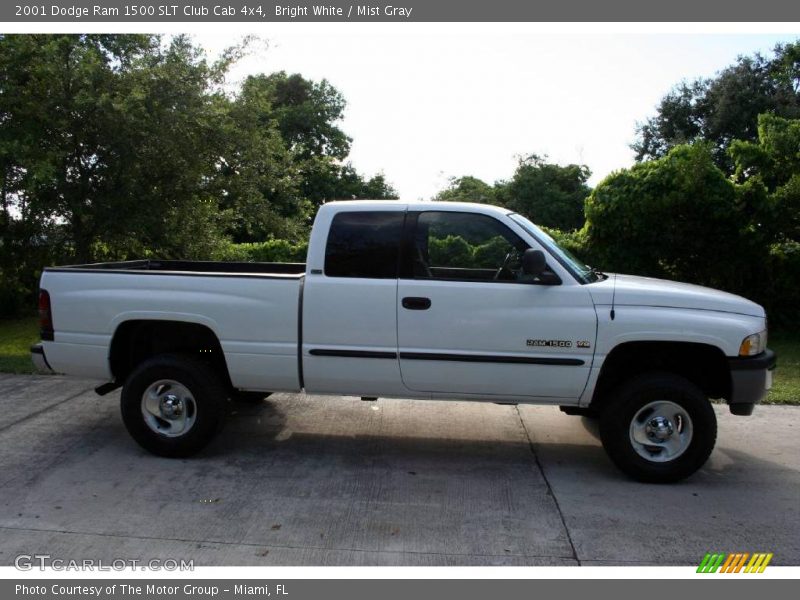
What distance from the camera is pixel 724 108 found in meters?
27.5

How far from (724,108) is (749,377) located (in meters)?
26.1

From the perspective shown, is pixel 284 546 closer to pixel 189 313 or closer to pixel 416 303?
pixel 416 303

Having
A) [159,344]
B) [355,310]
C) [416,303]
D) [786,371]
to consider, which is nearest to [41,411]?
[159,344]

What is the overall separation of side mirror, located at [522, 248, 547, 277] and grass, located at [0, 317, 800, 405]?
→ 12.7ft

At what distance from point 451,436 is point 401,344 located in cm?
144

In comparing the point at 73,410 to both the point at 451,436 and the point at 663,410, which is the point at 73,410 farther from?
the point at 663,410

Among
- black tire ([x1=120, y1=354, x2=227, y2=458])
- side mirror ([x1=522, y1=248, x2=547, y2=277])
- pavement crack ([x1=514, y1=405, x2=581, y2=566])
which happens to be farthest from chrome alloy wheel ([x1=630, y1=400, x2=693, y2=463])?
black tire ([x1=120, y1=354, x2=227, y2=458])

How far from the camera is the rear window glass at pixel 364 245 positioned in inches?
205

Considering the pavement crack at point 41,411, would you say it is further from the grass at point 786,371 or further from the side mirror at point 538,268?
the grass at point 786,371

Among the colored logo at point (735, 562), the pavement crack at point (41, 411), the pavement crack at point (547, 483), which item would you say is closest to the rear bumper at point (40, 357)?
the pavement crack at point (41, 411)

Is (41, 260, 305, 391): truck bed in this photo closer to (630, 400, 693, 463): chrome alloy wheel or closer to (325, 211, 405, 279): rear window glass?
(325, 211, 405, 279): rear window glass

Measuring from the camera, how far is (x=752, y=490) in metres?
4.98

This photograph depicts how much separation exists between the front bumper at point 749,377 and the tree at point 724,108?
22.3 meters

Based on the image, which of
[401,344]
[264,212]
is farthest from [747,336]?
[264,212]
